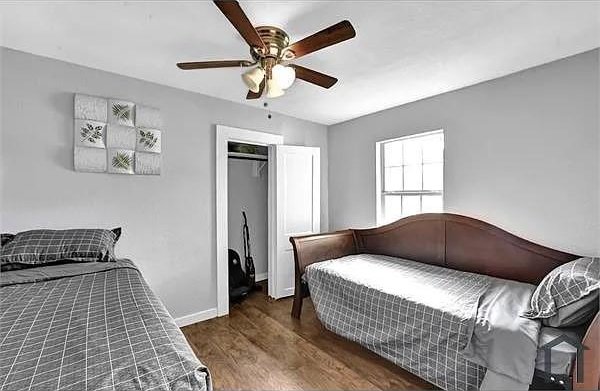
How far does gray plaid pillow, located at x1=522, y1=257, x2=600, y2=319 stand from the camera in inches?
57.5

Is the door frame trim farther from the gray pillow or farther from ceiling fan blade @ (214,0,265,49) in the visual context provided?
the gray pillow

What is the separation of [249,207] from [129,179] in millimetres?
1875

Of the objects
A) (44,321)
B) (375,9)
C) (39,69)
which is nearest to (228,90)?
(39,69)

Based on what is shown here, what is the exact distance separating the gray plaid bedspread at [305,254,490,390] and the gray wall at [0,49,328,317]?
4.16 ft

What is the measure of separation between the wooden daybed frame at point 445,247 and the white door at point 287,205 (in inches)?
20.9

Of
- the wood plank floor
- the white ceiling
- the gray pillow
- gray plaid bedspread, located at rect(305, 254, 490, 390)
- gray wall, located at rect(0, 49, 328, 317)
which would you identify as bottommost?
the wood plank floor

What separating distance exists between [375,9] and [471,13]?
0.55 metres

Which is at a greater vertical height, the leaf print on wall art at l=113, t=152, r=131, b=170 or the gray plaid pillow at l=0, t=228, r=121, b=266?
the leaf print on wall art at l=113, t=152, r=131, b=170

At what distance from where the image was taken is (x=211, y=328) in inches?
106

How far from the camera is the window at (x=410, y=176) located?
9.83 ft

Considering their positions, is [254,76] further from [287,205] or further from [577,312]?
[577,312]

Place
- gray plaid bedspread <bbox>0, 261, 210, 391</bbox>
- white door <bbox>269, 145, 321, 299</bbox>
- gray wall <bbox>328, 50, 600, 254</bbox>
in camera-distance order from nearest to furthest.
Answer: gray plaid bedspread <bbox>0, 261, 210, 391</bbox>
gray wall <bbox>328, 50, 600, 254</bbox>
white door <bbox>269, 145, 321, 299</bbox>

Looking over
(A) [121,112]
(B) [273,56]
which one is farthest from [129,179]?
(B) [273,56]

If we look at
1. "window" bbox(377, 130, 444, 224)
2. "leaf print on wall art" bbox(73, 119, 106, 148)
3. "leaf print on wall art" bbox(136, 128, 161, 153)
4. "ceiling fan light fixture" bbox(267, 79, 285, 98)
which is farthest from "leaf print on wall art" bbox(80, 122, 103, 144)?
"window" bbox(377, 130, 444, 224)
